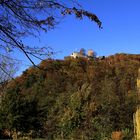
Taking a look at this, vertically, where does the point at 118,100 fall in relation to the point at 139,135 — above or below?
above

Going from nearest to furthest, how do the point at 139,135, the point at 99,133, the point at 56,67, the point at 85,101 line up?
the point at 56,67 < the point at 139,135 < the point at 99,133 < the point at 85,101

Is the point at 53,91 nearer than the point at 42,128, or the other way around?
the point at 42,128

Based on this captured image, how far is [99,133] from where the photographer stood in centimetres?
3109

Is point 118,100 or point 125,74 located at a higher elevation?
point 125,74

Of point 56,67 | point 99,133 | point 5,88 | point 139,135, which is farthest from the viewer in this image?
point 5,88

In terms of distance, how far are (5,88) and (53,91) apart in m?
9.43

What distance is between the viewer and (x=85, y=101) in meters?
36.1

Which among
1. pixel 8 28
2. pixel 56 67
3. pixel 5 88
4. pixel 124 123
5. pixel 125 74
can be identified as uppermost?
pixel 125 74

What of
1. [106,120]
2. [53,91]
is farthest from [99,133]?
[53,91]

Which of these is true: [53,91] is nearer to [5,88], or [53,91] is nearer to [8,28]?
[5,88]

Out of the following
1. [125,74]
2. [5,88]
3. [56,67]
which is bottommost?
[56,67]

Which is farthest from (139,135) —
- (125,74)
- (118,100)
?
(125,74)

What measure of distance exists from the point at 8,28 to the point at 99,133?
26.9 meters

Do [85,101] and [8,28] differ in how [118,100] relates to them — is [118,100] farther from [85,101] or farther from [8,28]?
[8,28]
